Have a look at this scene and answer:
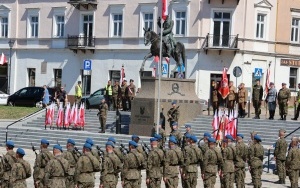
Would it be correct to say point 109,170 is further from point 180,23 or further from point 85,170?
point 180,23

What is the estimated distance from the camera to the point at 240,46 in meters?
50.4

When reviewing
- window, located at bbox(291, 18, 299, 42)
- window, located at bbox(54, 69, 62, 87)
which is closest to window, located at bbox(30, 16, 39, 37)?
window, located at bbox(54, 69, 62, 87)

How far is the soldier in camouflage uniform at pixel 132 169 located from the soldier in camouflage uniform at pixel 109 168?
296 mm

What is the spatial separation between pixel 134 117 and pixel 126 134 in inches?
40.7

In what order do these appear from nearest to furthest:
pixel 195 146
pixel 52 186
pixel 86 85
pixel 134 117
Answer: pixel 52 186, pixel 195 146, pixel 134 117, pixel 86 85

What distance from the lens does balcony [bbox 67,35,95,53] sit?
55.3 metres

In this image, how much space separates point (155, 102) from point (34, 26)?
25.6m

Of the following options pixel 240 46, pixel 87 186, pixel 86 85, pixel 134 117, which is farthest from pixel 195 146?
pixel 86 85

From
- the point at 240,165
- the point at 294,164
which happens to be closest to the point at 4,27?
the point at 294,164

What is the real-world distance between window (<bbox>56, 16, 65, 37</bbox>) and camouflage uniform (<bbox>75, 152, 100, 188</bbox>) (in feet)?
127

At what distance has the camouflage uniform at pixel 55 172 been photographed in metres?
18.6

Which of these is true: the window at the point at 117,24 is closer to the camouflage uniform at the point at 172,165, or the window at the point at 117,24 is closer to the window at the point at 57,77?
the window at the point at 57,77

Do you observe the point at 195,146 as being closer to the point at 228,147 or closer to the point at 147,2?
the point at 228,147

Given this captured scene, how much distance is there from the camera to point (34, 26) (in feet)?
194
